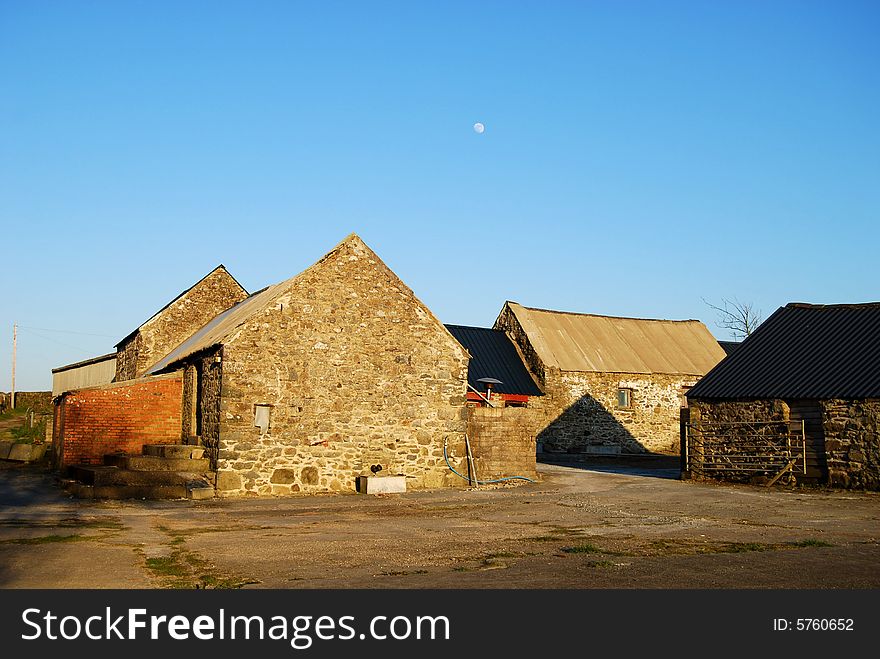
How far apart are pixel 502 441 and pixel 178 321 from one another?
1475 centimetres

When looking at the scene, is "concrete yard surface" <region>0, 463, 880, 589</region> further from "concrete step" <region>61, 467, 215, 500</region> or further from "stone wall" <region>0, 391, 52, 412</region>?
"stone wall" <region>0, 391, 52, 412</region>

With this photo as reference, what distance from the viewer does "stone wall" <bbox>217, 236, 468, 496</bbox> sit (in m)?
21.5

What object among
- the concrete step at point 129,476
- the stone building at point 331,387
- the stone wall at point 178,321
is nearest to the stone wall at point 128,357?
the stone wall at point 178,321

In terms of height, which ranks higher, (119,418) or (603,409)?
(603,409)

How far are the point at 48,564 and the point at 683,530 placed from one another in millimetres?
9954

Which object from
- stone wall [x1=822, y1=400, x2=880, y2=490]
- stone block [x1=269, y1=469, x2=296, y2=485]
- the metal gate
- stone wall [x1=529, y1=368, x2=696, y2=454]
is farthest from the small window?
stone wall [x1=529, y1=368, x2=696, y2=454]

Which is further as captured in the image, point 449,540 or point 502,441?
point 502,441

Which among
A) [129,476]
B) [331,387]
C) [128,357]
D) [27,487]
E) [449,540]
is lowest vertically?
[449,540]

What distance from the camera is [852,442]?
23.6 m

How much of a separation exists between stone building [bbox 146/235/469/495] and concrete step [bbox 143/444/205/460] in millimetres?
320

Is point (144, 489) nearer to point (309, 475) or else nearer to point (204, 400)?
point (204, 400)

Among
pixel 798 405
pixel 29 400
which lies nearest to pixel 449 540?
pixel 798 405

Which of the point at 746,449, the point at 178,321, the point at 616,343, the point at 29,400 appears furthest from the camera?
the point at 29,400

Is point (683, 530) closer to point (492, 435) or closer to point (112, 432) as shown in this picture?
point (492, 435)
